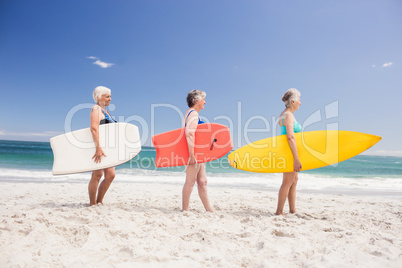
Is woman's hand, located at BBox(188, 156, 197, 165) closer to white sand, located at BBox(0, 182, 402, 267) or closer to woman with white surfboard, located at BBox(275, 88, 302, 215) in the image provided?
white sand, located at BBox(0, 182, 402, 267)

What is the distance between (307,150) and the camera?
3.34 m

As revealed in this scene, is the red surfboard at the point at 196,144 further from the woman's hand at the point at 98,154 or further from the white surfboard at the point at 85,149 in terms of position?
the woman's hand at the point at 98,154

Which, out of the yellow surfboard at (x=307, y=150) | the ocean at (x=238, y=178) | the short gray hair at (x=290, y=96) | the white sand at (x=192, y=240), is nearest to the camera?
the white sand at (x=192, y=240)

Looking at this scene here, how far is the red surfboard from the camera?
314 cm

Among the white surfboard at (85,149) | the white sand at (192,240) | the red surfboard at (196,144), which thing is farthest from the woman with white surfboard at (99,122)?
the red surfboard at (196,144)

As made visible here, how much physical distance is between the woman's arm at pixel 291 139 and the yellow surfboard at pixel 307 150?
311 millimetres

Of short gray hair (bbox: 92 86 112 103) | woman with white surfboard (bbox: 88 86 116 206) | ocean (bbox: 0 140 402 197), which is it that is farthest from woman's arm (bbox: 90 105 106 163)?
ocean (bbox: 0 140 402 197)

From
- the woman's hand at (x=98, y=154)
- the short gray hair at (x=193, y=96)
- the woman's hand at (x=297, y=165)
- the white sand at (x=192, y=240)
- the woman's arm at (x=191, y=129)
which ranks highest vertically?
the short gray hair at (x=193, y=96)

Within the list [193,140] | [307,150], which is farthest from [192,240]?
[307,150]

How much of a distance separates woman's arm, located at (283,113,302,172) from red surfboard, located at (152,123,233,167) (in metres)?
0.74

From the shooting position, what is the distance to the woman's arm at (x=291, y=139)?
279 cm

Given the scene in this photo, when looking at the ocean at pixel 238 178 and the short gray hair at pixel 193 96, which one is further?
the ocean at pixel 238 178

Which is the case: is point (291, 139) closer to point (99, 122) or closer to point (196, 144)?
point (196, 144)

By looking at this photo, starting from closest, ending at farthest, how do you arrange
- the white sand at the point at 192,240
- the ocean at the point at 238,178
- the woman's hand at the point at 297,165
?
the white sand at the point at 192,240
the woman's hand at the point at 297,165
the ocean at the point at 238,178
